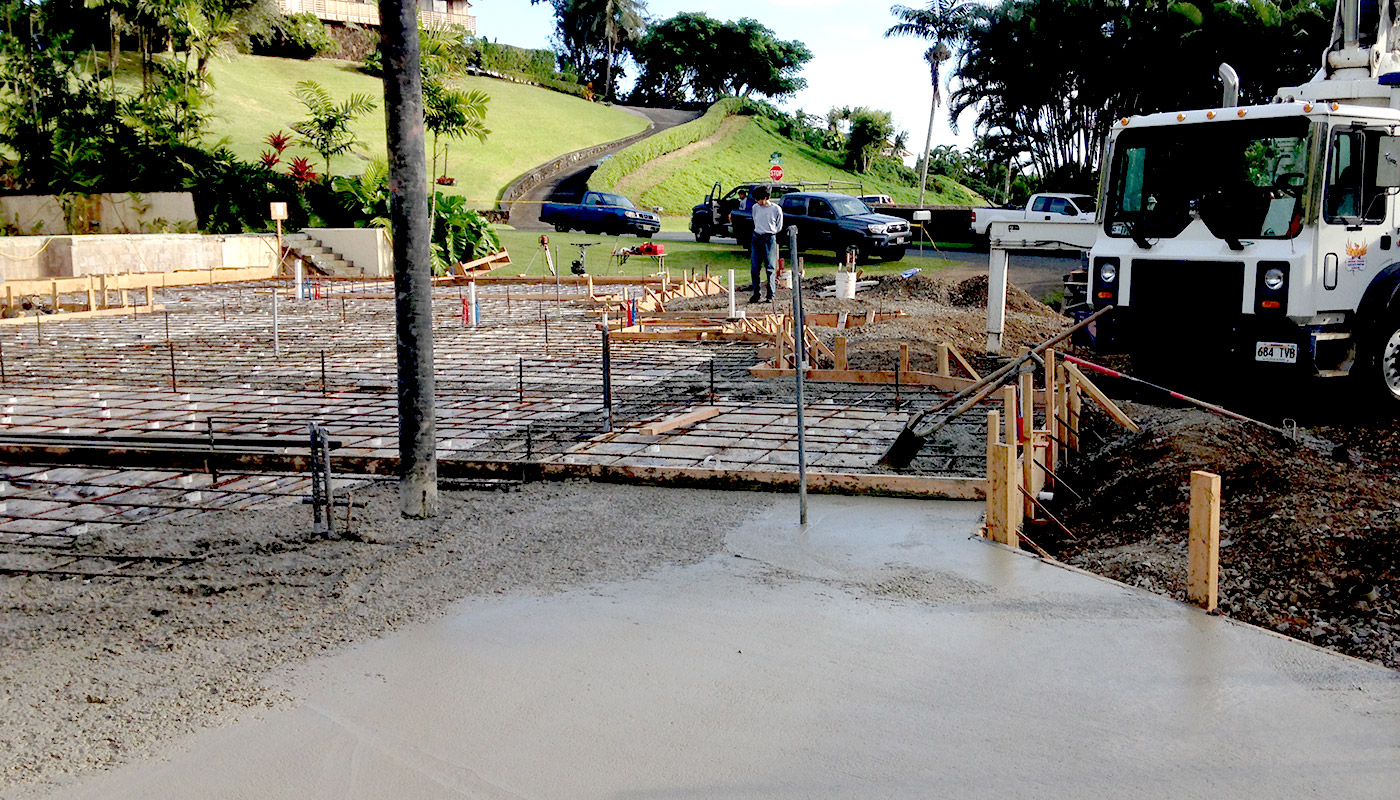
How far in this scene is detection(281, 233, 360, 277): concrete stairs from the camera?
86.2 feet

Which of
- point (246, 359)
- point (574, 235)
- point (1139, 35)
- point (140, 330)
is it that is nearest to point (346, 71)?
point (574, 235)

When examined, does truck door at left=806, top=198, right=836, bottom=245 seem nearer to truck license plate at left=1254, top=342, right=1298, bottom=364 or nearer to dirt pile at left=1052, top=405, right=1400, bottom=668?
truck license plate at left=1254, top=342, right=1298, bottom=364

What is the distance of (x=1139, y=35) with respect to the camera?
35969 millimetres

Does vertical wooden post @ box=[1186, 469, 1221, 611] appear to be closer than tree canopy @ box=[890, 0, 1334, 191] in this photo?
Yes

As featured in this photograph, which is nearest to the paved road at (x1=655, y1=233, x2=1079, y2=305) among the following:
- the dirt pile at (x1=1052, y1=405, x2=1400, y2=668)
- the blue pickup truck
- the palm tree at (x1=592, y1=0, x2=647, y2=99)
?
the blue pickup truck

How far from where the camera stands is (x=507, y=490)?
690 centimetres

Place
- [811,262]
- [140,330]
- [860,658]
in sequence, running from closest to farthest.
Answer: [860,658] → [140,330] → [811,262]

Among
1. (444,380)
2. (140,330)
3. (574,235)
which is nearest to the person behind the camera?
(444,380)

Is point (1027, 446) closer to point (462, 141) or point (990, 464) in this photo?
point (990, 464)

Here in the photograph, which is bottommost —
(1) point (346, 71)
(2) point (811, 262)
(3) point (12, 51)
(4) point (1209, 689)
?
(4) point (1209, 689)

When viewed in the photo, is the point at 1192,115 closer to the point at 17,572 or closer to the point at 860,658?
the point at 860,658

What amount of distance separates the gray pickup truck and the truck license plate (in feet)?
54.5

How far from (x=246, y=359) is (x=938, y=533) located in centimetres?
920

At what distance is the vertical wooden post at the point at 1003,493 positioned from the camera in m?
Answer: 5.61
